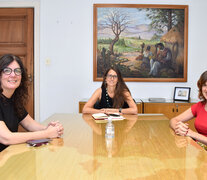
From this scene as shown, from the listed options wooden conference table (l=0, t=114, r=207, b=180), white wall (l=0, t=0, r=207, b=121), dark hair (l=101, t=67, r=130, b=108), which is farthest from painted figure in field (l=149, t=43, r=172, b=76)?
wooden conference table (l=0, t=114, r=207, b=180)

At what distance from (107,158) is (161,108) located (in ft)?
9.11

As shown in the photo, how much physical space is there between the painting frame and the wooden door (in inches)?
101

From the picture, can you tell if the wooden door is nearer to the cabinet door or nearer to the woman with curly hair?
the cabinet door

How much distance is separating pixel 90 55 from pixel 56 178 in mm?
3392

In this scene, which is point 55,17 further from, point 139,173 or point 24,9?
point 139,173

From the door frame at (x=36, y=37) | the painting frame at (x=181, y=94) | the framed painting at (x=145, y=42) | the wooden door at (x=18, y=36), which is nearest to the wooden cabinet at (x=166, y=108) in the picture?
the painting frame at (x=181, y=94)

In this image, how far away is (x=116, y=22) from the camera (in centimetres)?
425

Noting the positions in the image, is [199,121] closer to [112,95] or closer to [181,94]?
[112,95]

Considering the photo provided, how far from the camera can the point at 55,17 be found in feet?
14.0

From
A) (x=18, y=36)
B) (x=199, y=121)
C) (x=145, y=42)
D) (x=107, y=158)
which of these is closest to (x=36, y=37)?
(x=18, y=36)

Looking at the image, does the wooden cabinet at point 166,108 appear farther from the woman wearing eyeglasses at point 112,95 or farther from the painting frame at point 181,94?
the woman wearing eyeglasses at point 112,95

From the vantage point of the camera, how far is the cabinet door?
154 inches

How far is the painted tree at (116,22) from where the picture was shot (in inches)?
167

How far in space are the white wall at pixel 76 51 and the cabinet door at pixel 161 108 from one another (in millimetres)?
434
